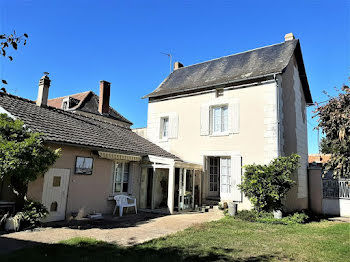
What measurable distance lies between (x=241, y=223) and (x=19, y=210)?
26.2 feet

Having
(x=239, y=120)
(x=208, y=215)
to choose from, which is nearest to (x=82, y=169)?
(x=208, y=215)

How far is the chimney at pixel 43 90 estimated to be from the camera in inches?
504

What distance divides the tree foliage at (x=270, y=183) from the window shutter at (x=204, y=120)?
3930 mm

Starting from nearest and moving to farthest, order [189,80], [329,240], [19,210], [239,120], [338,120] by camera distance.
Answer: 1. [329,240]
2. [19,210]
3. [338,120]
4. [239,120]
5. [189,80]

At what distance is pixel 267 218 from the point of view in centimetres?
1126

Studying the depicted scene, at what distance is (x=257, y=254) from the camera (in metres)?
6.26

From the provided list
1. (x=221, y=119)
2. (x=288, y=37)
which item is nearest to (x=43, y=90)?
(x=221, y=119)

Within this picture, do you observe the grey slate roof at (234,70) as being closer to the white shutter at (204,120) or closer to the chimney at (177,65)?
the chimney at (177,65)

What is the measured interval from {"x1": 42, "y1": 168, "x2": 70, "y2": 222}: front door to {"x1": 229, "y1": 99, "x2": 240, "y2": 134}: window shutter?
8.46 m

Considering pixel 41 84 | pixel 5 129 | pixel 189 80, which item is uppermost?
pixel 189 80

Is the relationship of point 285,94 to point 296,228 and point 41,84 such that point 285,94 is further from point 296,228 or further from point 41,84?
point 41,84

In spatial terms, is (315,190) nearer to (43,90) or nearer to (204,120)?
(204,120)

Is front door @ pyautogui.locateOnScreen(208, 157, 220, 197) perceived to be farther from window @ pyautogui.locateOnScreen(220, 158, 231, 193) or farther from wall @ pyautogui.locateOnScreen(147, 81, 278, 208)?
window @ pyautogui.locateOnScreen(220, 158, 231, 193)

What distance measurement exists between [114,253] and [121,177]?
6.98 m
